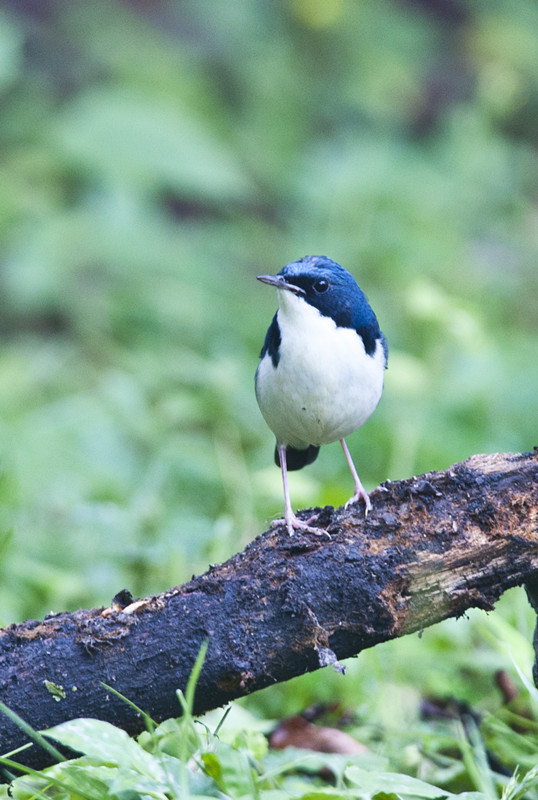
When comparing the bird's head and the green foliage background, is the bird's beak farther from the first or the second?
the green foliage background

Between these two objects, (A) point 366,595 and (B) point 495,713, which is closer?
(A) point 366,595

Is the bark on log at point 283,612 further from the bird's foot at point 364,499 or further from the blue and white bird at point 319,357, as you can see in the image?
the blue and white bird at point 319,357

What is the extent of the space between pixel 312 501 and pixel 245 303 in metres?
5.20

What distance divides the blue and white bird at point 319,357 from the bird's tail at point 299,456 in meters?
0.60

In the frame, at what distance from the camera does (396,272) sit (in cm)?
1010

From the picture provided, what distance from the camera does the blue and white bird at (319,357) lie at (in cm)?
361

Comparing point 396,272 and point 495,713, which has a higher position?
point 396,272

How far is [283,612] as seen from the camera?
3.05 metres

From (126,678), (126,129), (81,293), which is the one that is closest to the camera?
(126,678)

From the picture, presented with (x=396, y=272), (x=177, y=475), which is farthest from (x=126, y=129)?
(x=177, y=475)

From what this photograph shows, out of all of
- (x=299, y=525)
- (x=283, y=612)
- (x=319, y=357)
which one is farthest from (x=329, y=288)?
(x=283, y=612)

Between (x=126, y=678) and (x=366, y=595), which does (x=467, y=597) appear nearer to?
(x=366, y=595)

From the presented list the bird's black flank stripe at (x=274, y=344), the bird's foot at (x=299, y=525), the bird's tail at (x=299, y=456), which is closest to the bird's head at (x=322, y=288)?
the bird's black flank stripe at (x=274, y=344)

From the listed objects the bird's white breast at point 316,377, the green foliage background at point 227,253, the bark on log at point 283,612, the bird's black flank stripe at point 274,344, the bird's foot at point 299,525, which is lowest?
the bark on log at point 283,612
